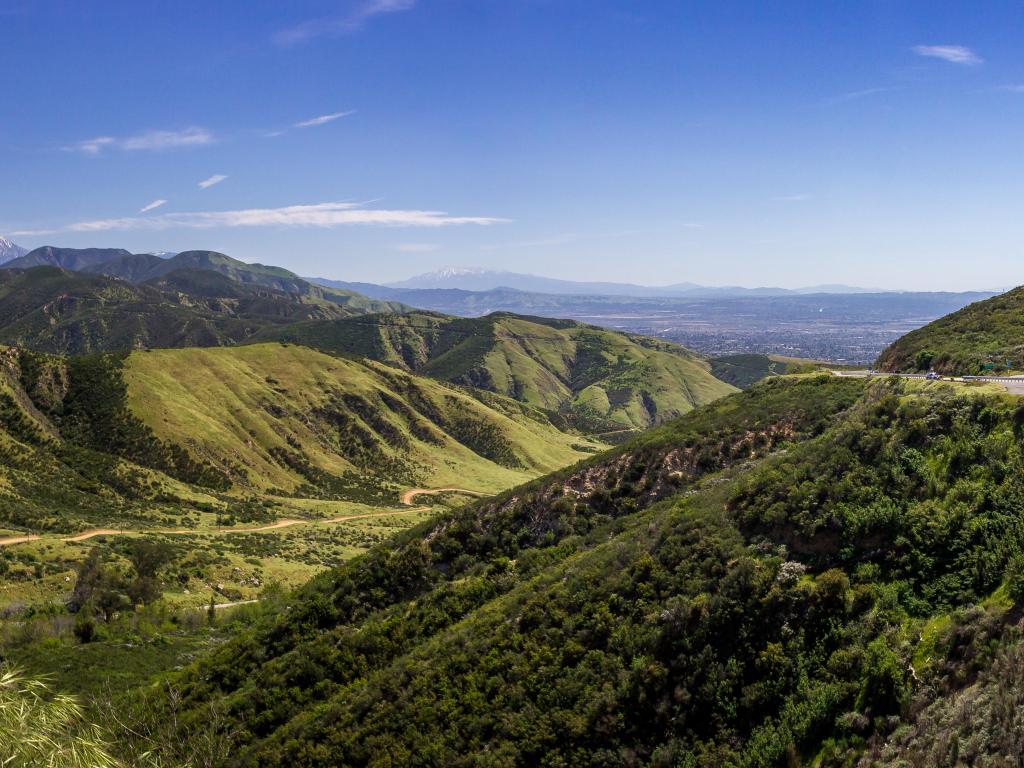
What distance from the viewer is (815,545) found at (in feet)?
75.7

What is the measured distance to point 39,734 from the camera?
415 inches

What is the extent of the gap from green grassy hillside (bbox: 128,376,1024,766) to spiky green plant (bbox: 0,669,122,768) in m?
7.50

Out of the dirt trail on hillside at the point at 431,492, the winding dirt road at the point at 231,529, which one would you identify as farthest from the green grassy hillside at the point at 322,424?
the winding dirt road at the point at 231,529

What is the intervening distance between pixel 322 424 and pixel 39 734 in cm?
14791

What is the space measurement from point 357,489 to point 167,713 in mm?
98686

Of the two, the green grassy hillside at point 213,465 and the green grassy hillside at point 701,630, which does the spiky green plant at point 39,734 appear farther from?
the green grassy hillside at point 213,465

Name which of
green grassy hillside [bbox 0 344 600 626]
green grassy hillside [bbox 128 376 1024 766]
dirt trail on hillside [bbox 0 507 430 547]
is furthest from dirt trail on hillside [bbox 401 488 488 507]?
green grassy hillside [bbox 128 376 1024 766]

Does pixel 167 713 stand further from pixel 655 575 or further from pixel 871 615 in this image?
pixel 871 615

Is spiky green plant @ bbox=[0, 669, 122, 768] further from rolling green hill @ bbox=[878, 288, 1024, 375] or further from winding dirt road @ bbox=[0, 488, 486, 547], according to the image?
winding dirt road @ bbox=[0, 488, 486, 547]

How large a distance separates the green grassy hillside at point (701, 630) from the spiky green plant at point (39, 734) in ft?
24.6

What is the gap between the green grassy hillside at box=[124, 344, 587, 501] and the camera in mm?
122688

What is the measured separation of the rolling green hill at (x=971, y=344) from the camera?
39.2 meters

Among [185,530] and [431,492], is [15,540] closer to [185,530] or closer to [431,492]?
[185,530]

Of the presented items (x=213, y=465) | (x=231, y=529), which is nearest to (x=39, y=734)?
(x=231, y=529)
